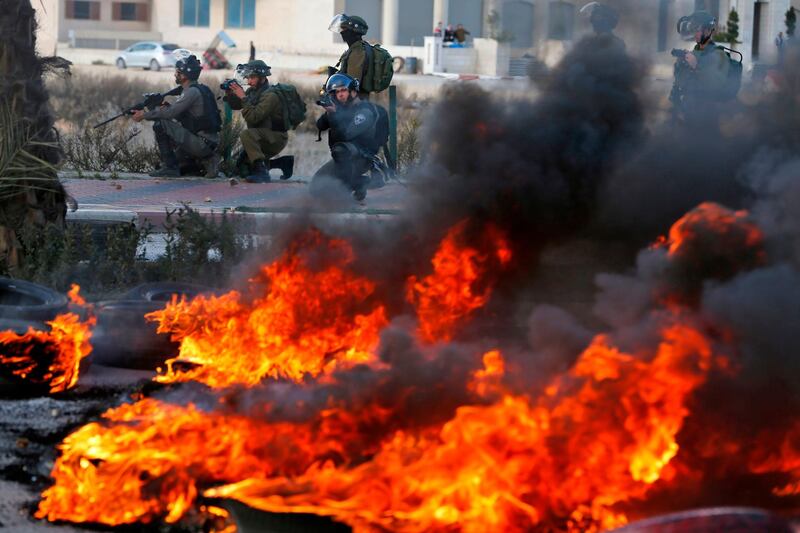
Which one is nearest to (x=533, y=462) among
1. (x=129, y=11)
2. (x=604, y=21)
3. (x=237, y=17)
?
(x=604, y=21)

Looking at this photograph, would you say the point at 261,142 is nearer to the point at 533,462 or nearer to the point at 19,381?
the point at 19,381

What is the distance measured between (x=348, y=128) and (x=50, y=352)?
651 cm

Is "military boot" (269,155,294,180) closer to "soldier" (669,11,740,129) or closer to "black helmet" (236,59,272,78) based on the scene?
"black helmet" (236,59,272,78)

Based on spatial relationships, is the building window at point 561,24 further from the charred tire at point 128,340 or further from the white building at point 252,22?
the white building at point 252,22

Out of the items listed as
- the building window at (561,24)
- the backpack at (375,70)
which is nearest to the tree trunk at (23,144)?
the building window at (561,24)

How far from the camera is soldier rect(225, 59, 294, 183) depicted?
14039mm

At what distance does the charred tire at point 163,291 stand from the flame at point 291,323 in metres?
0.76

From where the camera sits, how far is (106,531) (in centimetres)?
450

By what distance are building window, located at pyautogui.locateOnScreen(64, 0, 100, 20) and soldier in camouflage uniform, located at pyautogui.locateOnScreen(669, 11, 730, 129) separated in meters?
51.6

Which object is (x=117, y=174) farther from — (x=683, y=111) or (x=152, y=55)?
(x=152, y=55)

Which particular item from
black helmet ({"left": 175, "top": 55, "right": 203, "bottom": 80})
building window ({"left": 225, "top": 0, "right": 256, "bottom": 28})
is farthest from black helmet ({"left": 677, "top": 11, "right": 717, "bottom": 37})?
building window ({"left": 225, "top": 0, "right": 256, "bottom": 28})

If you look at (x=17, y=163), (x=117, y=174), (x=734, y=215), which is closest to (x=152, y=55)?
(x=117, y=174)

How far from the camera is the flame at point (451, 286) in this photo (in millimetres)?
6297

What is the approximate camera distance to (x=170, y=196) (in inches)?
503
